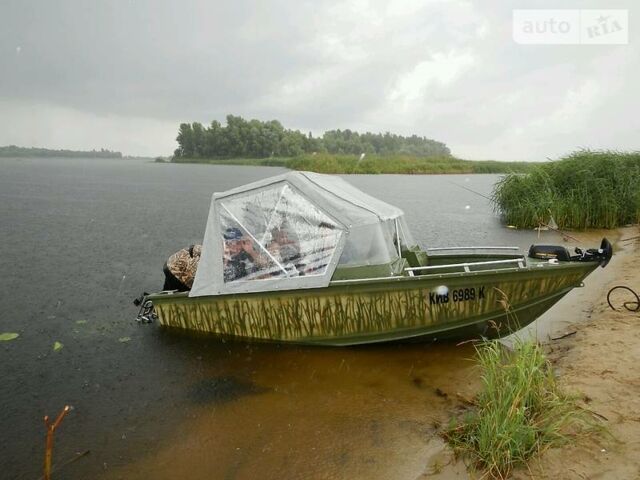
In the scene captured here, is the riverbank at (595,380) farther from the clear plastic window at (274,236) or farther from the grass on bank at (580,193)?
the grass on bank at (580,193)

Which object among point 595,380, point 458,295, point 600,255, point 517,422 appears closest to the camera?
point 517,422

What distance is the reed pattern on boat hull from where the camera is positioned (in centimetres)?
672

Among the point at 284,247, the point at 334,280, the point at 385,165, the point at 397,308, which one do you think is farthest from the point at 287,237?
the point at 385,165

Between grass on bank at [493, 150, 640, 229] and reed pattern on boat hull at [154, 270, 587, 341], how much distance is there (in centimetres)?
1421

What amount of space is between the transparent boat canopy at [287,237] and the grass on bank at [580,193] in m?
14.5

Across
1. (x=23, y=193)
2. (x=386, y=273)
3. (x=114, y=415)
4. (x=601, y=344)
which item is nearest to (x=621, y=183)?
(x=601, y=344)

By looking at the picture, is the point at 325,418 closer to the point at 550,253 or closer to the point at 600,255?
the point at 550,253

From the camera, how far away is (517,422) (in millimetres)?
4137

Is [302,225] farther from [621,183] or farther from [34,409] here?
[621,183]

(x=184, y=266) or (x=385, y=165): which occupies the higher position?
(x=385, y=165)

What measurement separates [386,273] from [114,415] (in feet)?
14.8

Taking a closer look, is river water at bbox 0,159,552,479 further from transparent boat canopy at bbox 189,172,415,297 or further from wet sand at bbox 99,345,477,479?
transparent boat canopy at bbox 189,172,415,297

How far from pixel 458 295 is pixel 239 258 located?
11.8 ft

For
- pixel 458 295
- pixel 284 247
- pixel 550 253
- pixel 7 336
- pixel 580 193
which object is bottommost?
pixel 7 336
